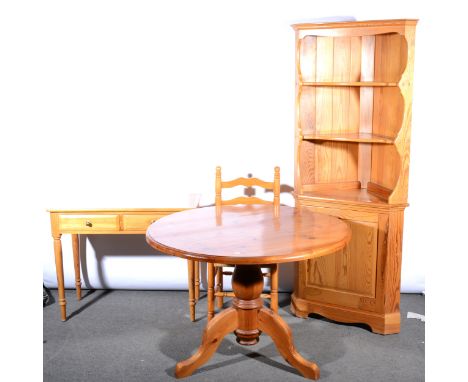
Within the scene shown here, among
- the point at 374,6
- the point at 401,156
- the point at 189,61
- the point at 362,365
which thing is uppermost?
the point at 374,6

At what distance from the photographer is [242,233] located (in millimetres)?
3006

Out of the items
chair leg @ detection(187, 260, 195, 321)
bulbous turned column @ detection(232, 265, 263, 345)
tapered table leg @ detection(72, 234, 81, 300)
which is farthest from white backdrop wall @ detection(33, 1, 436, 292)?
bulbous turned column @ detection(232, 265, 263, 345)

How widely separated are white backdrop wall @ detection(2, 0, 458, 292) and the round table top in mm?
609

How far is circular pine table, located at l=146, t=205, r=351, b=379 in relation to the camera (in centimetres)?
272

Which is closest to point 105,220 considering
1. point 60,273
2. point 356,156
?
point 60,273

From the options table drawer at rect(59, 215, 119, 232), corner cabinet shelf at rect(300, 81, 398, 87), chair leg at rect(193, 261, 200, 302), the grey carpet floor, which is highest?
corner cabinet shelf at rect(300, 81, 398, 87)

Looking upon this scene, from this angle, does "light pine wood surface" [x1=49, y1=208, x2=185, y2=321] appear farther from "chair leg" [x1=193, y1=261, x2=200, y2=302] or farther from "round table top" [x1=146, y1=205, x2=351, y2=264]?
"chair leg" [x1=193, y1=261, x2=200, y2=302]

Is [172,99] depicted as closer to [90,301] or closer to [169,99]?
[169,99]

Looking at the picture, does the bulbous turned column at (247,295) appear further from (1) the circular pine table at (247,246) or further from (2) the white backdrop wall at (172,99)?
(2) the white backdrop wall at (172,99)

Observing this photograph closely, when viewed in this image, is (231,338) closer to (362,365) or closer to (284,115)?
(362,365)

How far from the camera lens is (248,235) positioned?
2965 millimetres

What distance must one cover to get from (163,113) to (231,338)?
5.40 ft

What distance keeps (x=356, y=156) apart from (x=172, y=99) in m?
1.35
